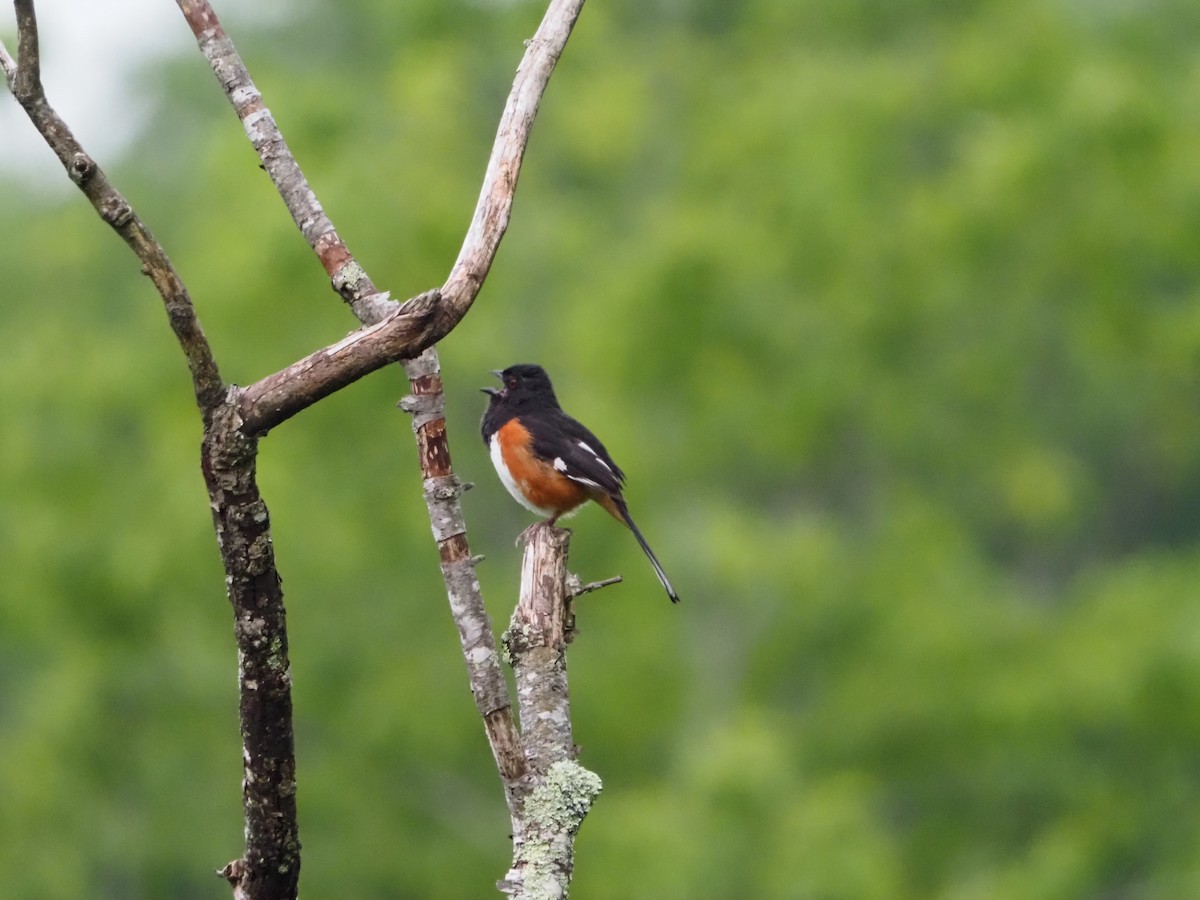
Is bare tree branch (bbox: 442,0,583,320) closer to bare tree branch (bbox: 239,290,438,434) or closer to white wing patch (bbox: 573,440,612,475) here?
bare tree branch (bbox: 239,290,438,434)

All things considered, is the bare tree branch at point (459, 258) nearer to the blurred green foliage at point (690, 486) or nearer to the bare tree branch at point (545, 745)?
the bare tree branch at point (545, 745)

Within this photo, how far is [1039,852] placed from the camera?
16.9 metres

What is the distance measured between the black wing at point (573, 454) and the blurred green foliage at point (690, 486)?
6.72 meters

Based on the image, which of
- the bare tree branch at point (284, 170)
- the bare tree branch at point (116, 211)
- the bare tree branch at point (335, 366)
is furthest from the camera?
the bare tree branch at point (284, 170)

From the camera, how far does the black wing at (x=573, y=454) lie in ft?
28.0

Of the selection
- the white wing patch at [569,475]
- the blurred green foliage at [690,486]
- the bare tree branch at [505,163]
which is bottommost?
the bare tree branch at [505,163]

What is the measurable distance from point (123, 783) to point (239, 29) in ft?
68.0

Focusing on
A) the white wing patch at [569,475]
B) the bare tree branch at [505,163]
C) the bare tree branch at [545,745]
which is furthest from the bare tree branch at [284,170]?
the white wing patch at [569,475]

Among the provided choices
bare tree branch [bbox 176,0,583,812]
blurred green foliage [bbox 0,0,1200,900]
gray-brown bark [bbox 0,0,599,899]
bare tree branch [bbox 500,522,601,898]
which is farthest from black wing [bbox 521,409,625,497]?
blurred green foliage [bbox 0,0,1200,900]

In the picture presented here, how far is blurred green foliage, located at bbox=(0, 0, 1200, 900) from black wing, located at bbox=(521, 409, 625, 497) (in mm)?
6718

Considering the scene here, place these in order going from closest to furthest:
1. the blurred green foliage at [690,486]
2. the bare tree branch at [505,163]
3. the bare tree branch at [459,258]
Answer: the bare tree branch at [505,163] → the bare tree branch at [459,258] → the blurred green foliage at [690,486]

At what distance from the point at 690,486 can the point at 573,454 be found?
391 inches

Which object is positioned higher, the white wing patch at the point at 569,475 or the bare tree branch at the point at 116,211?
the white wing patch at the point at 569,475

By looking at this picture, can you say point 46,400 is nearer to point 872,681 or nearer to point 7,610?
point 7,610
